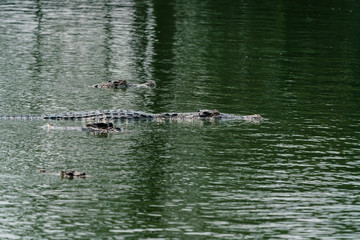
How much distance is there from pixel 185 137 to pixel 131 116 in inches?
114

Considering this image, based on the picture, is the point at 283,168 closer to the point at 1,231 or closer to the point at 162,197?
the point at 162,197

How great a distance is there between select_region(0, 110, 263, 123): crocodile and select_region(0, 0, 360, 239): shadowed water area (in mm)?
458

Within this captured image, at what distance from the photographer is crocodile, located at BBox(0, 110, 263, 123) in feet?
95.4

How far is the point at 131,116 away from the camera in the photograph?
96.2 feet

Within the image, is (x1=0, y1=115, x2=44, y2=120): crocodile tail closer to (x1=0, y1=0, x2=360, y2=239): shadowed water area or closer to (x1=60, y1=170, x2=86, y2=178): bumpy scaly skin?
(x1=0, y1=0, x2=360, y2=239): shadowed water area

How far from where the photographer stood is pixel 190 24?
55.2 metres

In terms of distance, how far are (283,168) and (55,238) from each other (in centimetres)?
741

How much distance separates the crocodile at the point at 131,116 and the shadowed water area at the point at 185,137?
0.46 metres

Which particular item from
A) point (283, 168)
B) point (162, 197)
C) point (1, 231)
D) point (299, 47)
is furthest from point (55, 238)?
point (299, 47)

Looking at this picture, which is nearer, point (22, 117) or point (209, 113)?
point (22, 117)

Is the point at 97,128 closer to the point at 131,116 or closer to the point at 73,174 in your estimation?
the point at 131,116

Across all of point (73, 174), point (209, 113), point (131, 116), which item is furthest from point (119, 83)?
point (73, 174)

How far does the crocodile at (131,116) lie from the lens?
29078mm

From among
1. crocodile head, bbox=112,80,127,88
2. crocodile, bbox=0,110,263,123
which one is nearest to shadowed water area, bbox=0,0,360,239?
crocodile, bbox=0,110,263,123
